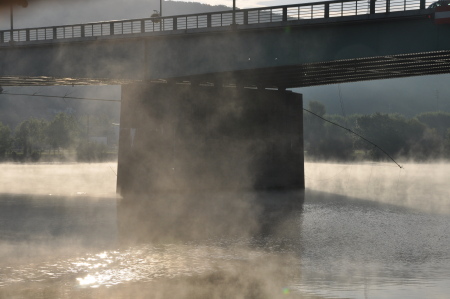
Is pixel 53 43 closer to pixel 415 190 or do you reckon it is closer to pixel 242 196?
pixel 242 196

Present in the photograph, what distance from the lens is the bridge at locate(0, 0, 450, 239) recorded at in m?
36.2

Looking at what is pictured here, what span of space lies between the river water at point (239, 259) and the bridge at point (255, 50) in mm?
9065

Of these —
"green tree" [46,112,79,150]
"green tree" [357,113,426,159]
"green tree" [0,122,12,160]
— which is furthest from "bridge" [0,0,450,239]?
"green tree" [46,112,79,150]

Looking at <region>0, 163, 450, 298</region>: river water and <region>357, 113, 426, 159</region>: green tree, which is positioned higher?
<region>357, 113, 426, 159</region>: green tree

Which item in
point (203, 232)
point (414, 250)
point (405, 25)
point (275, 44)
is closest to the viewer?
point (414, 250)

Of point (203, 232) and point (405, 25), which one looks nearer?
point (203, 232)

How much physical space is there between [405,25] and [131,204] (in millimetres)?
16411

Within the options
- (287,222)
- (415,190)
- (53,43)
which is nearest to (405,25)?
(287,222)

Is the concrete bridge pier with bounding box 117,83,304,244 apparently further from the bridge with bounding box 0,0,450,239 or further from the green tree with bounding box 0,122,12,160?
the green tree with bounding box 0,122,12,160

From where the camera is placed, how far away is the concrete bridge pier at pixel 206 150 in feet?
130

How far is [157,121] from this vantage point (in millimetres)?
42531

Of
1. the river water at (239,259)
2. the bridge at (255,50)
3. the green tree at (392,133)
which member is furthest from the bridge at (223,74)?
the green tree at (392,133)

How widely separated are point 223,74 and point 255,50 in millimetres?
2877

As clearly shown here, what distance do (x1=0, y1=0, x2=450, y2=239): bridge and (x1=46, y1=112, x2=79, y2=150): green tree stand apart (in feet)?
425
